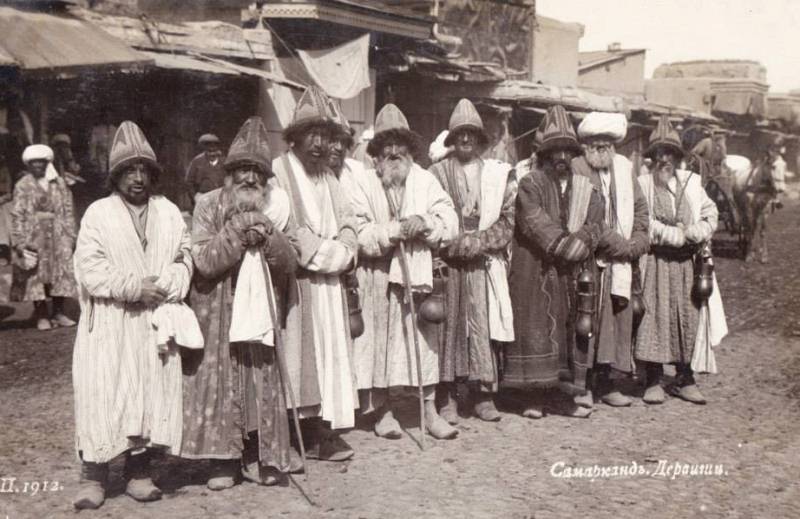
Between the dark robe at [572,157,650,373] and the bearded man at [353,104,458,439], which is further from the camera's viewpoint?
the dark robe at [572,157,650,373]

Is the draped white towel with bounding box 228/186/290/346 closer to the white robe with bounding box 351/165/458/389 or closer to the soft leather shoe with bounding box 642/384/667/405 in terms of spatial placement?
the white robe with bounding box 351/165/458/389

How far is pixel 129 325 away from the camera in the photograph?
4500 millimetres

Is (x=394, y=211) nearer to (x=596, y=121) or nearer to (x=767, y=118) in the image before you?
(x=596, y=121)

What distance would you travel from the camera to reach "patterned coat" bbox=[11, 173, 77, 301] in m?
9.68

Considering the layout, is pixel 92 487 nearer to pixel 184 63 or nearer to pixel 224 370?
pixel 224 370

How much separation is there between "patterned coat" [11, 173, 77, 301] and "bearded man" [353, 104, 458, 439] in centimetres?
526

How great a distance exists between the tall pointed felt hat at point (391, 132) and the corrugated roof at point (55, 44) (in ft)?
16.2

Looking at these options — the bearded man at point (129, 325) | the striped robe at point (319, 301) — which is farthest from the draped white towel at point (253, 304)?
the striped robe at point (319, 301)

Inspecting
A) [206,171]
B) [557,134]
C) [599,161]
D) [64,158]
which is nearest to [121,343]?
[557,134]

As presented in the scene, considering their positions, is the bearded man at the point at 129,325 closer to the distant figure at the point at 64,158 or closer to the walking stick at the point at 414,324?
the walking stick at the point at 414,324

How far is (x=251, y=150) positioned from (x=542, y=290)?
A: 2.46 m

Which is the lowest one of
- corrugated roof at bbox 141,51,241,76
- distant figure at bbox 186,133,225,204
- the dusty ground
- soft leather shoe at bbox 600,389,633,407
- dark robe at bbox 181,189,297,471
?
the dusty ground

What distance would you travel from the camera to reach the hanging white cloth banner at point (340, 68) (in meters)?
11.8

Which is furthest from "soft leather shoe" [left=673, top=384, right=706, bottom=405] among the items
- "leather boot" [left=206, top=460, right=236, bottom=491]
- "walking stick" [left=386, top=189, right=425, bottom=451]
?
"leather boot" [left=206, top=460, right=236, bottom=491]
